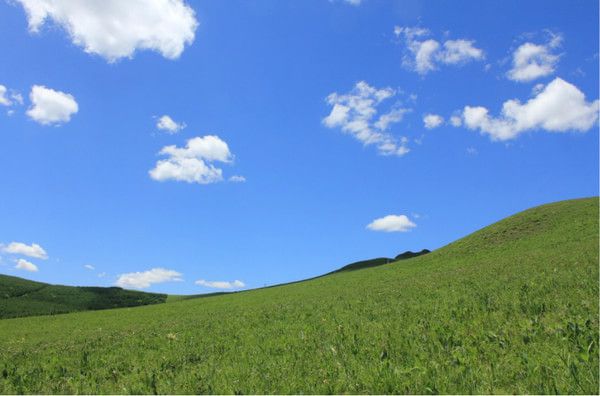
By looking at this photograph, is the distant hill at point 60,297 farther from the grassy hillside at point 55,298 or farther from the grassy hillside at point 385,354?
the grassy hillside at point 385,354

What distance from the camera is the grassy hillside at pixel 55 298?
76.7 metres

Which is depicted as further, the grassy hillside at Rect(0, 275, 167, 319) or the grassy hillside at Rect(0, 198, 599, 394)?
the grassy hillside at Rect(0, 275, 167, 319)

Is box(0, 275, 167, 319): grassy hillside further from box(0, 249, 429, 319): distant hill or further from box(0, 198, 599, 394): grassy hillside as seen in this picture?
box(0, 198, 599, 394): grassy hillside

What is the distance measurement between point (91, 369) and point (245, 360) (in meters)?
6.22

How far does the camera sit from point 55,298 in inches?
3580

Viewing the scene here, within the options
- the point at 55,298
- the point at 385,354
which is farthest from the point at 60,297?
the point at 385,354

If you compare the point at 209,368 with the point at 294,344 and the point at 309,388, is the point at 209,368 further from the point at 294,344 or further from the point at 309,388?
the point at 309,388

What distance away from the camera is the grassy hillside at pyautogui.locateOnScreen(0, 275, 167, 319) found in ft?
252

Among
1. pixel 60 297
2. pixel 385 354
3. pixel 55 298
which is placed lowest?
pixel 385 354

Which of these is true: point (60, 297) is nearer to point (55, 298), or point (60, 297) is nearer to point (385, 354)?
point (55, 298)

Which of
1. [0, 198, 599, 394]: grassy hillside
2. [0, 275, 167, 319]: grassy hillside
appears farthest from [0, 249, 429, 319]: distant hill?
[0, 198, 599, 394]: grassy hillside

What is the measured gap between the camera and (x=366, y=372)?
841 cm

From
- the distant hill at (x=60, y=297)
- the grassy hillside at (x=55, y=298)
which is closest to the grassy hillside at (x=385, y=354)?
the grassy hillside at (x=55, y=298)

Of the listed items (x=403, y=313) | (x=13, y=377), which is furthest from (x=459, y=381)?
(x=13, y=377)
